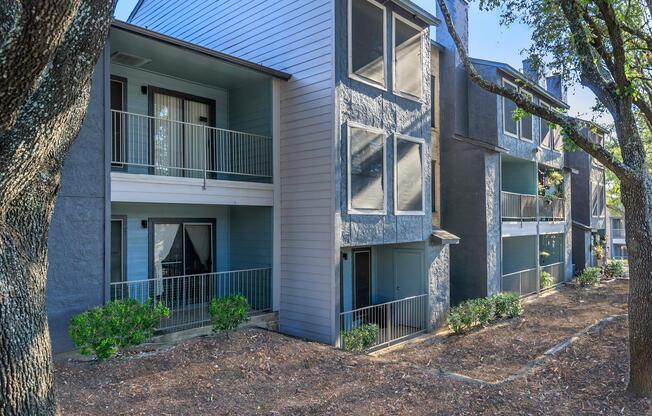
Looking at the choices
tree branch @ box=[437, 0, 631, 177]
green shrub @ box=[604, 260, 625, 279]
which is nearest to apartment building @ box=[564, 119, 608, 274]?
green shrub @ box=[604, 260, 625, 279]

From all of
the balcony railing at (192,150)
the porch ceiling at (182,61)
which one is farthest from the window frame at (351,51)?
the balcony railing at (192,150)

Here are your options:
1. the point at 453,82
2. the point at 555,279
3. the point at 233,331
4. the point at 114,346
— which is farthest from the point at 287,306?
the point at 555,279

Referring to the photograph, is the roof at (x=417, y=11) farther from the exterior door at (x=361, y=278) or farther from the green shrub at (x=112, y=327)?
the green shrub at (x=112, y=327)

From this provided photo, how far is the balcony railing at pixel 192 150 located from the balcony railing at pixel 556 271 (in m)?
14.4

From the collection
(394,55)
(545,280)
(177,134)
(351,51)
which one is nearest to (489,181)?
(394,55)

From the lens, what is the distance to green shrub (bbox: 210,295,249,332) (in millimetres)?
8945

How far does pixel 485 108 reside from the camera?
16750mm

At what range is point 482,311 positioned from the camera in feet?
43.6

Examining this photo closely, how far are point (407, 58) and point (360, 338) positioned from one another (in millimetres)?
7463

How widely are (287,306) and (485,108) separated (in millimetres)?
10774

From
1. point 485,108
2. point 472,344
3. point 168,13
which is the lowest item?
point 472,344

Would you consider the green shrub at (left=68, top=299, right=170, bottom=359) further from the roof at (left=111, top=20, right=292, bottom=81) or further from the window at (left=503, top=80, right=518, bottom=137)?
the window at (left=503, top=80, right=518, bottom=137)

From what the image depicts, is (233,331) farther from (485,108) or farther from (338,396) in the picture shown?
(485,108)

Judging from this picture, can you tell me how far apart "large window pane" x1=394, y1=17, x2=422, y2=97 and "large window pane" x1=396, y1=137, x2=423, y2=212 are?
4.92 ft
